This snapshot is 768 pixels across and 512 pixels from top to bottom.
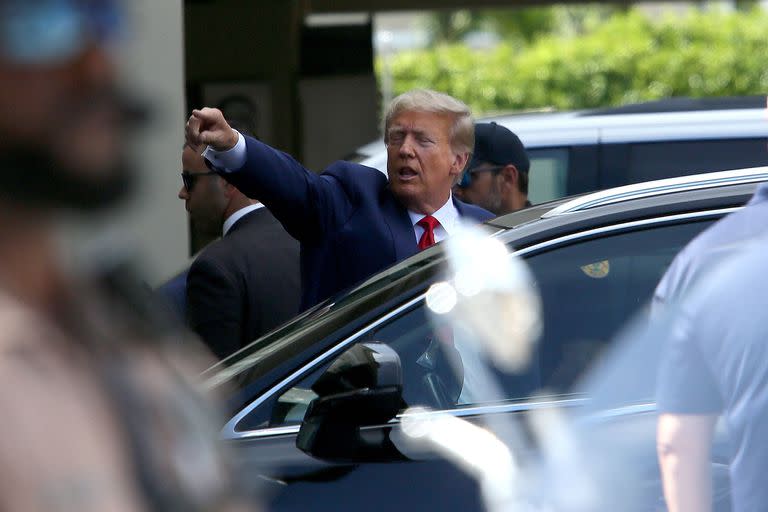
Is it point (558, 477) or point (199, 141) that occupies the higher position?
point (199, 141)

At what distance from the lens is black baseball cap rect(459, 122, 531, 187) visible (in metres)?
5.30

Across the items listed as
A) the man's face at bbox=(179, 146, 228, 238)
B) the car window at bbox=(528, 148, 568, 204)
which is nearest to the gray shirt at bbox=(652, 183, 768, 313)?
the man's face at bbox=(179, 146, 228, 238)

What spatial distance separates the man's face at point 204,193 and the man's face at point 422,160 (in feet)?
2.37

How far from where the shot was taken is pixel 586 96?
29.7 m

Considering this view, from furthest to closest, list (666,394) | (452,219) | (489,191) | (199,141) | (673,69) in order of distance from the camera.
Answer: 1. (673,69)
2. (489,191)
3. (452,219)
4. (199,141)
5. (666,394)

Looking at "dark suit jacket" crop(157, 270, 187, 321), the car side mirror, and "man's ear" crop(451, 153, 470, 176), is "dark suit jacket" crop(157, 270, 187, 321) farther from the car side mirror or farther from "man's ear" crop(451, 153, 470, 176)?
the car side mirror

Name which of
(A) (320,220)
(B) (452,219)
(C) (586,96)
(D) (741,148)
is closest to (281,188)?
(A) (320,220)

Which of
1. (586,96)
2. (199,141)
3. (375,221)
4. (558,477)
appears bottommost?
(586,96)

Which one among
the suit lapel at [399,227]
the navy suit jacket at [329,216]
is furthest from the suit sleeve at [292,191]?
the suit lapel at [399,227]

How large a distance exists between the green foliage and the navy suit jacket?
2532cm

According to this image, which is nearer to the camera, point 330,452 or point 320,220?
point 330,452

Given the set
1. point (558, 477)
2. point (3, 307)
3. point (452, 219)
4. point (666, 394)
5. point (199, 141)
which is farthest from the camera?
point (452, 219)

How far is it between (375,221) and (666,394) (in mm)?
1893

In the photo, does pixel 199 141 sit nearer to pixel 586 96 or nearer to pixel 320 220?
pixel 320 220
